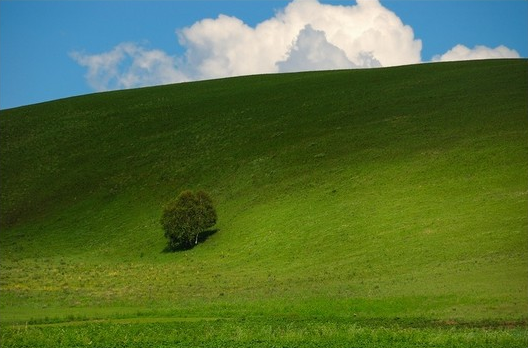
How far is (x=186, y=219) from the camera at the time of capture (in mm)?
63438

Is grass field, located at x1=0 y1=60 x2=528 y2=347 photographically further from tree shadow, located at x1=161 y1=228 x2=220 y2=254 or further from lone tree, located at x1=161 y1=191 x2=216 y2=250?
lone tree, located at x1=161 y1=191 x2=216 y2=250

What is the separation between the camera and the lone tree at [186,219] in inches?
2473

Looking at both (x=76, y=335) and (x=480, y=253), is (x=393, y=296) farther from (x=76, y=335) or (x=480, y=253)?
(x=76, y=335)

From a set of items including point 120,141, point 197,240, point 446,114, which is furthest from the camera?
point 120,141

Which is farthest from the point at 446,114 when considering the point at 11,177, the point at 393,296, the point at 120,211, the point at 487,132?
the point at 11,177

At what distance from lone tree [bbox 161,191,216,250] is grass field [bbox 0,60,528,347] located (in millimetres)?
1617

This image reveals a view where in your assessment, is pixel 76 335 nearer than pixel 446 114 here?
Yes

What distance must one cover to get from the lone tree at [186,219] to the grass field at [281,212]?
1.62m

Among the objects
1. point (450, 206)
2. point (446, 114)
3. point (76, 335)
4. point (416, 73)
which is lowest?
point (76, 335)

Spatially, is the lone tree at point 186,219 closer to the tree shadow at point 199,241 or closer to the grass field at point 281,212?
the tree shadow at point 199,241

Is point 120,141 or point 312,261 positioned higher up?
point 120,141

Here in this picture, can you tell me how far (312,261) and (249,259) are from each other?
6125mm

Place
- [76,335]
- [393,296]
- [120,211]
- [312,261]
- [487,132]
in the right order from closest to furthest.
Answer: [76,335]
[393,296]
[312,261]
[487,132]
[120,211]

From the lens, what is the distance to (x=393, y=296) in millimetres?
36906
